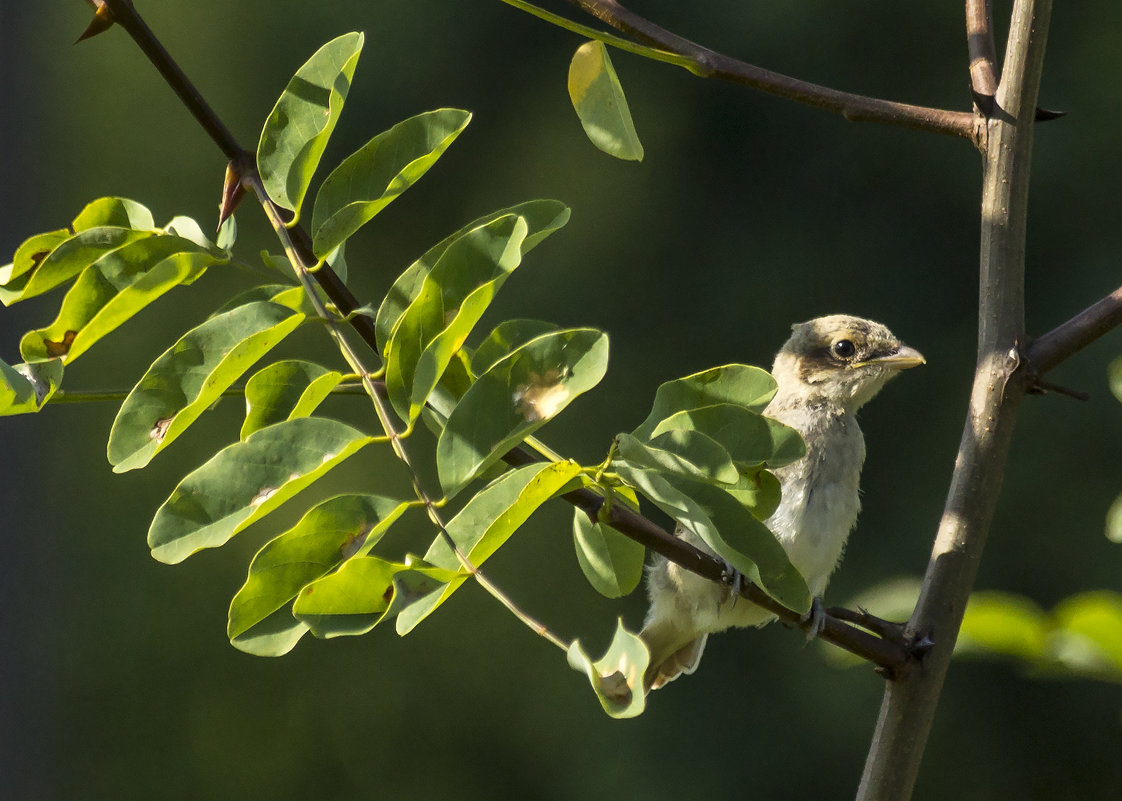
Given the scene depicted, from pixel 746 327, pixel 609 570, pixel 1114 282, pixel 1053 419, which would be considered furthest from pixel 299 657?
pixel 609 570

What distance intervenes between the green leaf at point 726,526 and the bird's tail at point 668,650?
2.74 m

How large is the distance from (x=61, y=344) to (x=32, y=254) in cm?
23

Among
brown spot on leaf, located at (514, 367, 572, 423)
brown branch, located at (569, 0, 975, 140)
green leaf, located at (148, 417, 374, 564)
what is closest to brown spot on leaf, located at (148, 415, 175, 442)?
green leaf, located at (148, 417, 374, 564)

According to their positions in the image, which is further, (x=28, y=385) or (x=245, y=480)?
(x=28, y=385)

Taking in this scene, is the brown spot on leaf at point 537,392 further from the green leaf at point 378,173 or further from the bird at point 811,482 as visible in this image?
the bird at point 811,482

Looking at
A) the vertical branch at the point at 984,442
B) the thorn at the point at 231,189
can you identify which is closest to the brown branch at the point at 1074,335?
the vertical branch at the point at 984,442

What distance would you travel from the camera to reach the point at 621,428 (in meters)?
8.14

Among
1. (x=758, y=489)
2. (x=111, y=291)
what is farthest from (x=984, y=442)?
(x=111, y=291)

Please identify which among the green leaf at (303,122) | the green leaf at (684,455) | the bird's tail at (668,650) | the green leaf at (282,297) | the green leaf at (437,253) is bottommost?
the bird's tail at (668,650)

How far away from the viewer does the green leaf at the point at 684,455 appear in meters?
1.47

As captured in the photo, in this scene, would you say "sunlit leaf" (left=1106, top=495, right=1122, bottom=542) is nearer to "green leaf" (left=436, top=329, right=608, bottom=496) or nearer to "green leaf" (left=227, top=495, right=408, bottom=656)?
"green leaf" (left=436, top=329, right=608, bottom=496)

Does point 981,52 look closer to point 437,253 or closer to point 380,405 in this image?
point 437,253

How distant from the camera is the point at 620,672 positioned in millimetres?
1375

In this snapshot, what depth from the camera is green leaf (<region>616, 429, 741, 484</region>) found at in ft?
4.83
